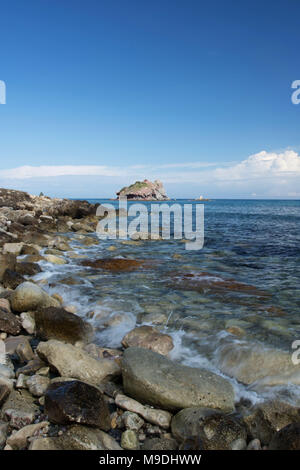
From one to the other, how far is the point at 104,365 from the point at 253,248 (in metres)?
12.6

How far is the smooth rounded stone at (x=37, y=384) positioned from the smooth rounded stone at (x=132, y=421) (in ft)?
3.54

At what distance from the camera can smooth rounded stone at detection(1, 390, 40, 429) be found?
123 inches

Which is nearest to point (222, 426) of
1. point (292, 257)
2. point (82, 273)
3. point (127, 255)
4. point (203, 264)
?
point (82, 273)

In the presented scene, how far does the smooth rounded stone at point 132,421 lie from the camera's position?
3.16m

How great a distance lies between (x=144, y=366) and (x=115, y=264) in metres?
7.64

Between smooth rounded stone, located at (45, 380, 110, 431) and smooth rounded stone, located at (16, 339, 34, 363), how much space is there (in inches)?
53.9

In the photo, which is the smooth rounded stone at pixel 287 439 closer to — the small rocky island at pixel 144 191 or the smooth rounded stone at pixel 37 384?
the smooth rounded stone at pixel 37 384

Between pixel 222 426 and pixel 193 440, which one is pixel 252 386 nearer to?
pixel 222 426

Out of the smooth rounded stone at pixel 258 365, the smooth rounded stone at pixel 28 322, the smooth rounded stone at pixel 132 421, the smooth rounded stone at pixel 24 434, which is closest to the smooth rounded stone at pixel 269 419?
the smooth rounded stone at pixel 258 365

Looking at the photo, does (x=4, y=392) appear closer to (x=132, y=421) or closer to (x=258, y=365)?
(x=132, y=421)

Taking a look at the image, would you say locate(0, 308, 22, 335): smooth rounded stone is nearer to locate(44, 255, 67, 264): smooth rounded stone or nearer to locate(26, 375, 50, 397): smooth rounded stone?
locate(26, 375, 50, 397): smooth rounded stone

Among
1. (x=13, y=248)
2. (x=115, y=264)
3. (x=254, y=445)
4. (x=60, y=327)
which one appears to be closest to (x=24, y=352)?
(x=60, y=327)

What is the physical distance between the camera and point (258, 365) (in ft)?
14.1

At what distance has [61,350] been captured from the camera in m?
4.09
